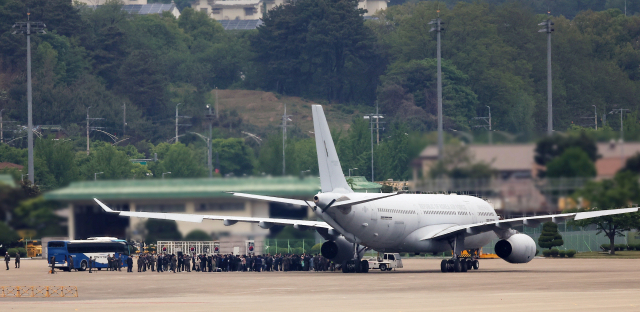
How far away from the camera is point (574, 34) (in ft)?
649

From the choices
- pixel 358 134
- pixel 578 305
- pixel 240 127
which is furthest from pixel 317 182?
pixel 240 127

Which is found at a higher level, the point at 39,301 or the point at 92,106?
the point at 92,106

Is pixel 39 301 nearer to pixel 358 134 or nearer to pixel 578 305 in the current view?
pixel 578 305

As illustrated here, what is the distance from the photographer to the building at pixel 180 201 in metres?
65.9

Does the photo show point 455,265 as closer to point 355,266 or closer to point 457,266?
point 457,266

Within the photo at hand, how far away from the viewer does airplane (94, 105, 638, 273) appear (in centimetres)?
5331

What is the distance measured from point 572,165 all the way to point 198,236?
32.0m

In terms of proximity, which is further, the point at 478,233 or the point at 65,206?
the point at 65,206

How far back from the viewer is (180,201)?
2608 inches

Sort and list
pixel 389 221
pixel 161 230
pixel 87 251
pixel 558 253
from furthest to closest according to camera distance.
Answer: pixel 558 253 < pixel 87 251 < pixel 161 230 < pixel 389 221

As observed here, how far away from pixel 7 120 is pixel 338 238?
14227 centimetres

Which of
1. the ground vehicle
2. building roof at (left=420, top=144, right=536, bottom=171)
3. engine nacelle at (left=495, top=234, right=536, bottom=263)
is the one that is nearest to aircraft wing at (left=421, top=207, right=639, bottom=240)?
engine nacelle at (left=495, top=234, right=536, bottom=263)

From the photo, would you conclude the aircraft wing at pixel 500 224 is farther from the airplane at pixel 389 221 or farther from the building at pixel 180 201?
the building at pixel 180 201

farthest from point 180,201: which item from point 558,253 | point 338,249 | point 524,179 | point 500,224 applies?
point 558,253
